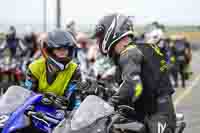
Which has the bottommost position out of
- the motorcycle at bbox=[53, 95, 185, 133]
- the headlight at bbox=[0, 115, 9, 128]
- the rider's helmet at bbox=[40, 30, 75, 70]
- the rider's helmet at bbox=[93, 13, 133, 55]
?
the headlight at bbox=[0, 115, 9, 128]

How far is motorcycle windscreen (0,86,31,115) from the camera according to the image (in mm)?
7383

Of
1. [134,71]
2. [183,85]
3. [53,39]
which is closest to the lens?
[134,71]

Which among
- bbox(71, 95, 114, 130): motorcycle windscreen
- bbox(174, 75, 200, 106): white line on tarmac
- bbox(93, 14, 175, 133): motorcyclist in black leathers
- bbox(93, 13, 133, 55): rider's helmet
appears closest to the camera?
bbox(71, 95, 114, 130): motorcycle windscreen

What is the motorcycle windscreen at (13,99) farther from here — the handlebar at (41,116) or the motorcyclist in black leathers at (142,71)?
the motorcyclist in black leathers at (142,71)

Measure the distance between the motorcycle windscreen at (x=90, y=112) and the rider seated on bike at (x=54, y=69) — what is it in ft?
6.24

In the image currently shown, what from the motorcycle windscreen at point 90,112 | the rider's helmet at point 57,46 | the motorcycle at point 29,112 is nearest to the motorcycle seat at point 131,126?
the motorcycle windscreen at point 90,112

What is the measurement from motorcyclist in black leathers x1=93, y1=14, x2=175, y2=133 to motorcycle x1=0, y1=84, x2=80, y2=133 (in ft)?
3.08

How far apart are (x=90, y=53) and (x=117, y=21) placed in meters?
15.0

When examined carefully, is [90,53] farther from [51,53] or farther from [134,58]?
[134,58]

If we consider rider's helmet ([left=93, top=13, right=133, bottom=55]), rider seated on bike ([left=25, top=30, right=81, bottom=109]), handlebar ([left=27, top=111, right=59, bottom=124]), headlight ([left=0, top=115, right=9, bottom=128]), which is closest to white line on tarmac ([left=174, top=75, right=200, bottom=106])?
rider seated on bike ([left=25, top=30, right=81, bottom=109])

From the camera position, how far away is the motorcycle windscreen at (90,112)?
6034 mm

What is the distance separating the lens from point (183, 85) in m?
22.5

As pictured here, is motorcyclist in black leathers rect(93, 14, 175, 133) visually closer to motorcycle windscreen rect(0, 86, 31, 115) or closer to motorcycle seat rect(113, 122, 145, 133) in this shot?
motorcycle seat rect(113, 122, 145, 133)

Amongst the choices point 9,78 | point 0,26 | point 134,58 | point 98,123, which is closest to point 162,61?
point 134,58
